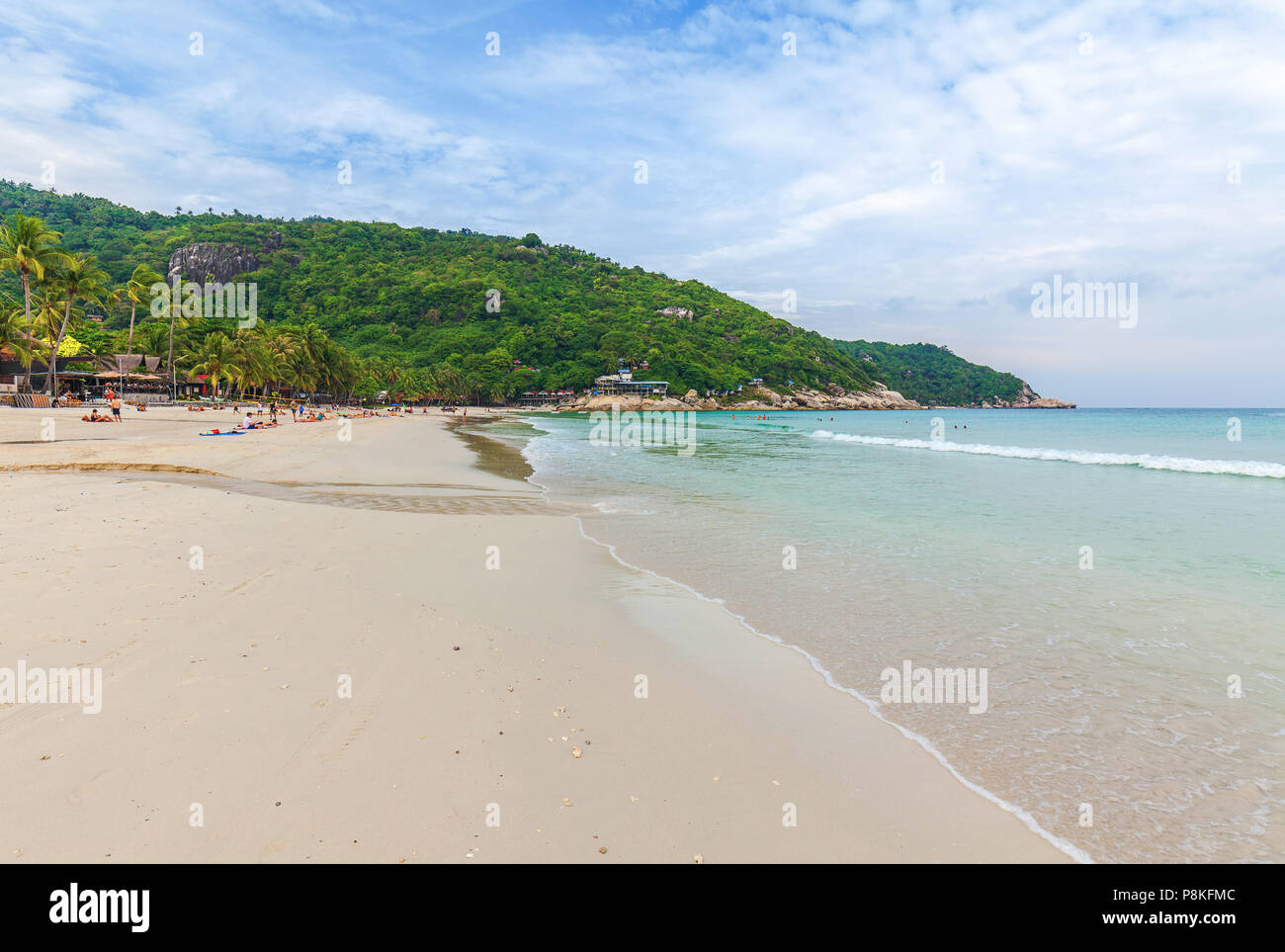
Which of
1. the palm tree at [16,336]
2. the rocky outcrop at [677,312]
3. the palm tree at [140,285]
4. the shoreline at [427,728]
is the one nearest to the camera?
the shoreline at [427,728]

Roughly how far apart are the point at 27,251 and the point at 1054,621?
81486mm

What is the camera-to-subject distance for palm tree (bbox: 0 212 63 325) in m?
54.5

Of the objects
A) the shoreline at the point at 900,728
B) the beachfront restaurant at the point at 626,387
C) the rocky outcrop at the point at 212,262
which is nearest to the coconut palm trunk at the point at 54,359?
the shoreline at the point at 900,728

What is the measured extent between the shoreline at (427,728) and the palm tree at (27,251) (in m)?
69.3

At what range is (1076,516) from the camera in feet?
51.2

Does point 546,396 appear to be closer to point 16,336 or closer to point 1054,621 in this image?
point 16,336

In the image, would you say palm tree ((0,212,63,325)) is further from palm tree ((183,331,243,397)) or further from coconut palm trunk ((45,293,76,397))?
palm tree ((183,331,243,397))

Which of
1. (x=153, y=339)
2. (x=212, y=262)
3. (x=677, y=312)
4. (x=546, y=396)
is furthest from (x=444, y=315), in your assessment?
(x=153, y=339)

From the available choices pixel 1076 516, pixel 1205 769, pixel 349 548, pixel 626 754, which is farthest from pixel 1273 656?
pixel 349 548

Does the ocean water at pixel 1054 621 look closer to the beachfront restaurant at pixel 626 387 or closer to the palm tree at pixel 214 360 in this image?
the palm tree at pixel 214 360

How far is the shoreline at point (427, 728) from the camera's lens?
3.24 m

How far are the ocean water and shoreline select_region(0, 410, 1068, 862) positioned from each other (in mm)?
630

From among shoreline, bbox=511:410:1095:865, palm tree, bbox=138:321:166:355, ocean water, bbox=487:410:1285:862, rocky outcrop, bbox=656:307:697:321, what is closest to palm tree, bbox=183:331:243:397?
palm tree, bbox=138:321:166:355

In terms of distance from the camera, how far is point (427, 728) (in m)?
4.34
